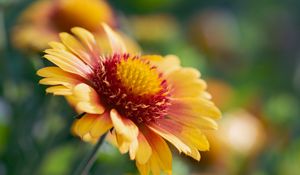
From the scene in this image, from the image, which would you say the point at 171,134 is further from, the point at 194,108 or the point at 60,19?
the point at 60,19

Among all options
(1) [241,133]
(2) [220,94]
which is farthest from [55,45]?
(2) [220,94]

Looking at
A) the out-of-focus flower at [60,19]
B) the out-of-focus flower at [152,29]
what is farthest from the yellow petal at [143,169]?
the out-of-focus flower at [152,29]

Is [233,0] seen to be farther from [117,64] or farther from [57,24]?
[117,64]

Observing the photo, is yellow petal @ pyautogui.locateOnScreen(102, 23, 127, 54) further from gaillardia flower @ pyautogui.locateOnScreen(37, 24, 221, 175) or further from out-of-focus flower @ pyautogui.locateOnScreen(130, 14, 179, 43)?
out-of-focus flower @ pyautogui.locateOnScreen(130, 14, 179, 43)

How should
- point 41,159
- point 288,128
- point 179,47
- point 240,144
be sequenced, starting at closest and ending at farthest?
point 41,159 < point 240,144 < point 288,128 < point 179,47

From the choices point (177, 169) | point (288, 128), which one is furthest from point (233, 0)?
point (177, 169)

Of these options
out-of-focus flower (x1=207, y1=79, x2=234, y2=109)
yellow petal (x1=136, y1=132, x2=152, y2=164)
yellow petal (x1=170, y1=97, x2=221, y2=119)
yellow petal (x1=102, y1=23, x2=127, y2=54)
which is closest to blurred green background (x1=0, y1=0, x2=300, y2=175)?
out-of-focus flower (x1=207, y1=79, x2=234, y2=109)
